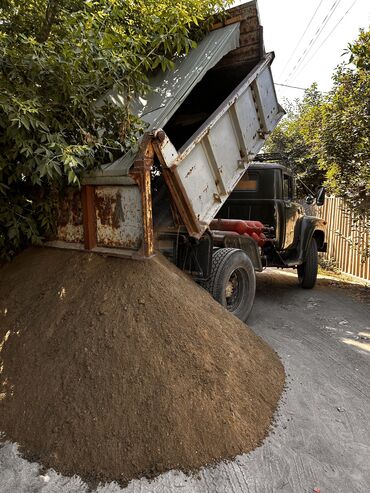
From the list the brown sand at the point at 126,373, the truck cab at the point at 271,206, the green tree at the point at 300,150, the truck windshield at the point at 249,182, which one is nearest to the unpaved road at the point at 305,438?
the brown sand at the point at 126,373

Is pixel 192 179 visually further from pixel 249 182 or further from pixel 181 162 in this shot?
pixel 249 182

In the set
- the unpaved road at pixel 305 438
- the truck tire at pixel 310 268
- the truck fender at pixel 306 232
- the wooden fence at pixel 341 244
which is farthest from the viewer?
the wooden fence at pixel 341 244

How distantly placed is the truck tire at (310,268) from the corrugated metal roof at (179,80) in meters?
4.09

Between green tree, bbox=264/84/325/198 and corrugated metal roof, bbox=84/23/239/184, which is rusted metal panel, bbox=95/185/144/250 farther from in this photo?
green tree, bbox=264/84/325/198

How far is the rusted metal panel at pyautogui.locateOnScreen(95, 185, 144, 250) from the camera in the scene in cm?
325

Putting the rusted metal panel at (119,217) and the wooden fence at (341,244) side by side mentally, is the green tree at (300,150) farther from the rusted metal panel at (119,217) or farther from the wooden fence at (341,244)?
the rusted metal panel at (119,217)

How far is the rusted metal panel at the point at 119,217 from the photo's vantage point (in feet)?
10.7

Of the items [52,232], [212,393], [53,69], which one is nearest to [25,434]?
[212,393]

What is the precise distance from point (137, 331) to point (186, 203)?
1.34 m

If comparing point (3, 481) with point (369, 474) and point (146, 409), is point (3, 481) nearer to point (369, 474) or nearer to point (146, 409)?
point (146, 409)

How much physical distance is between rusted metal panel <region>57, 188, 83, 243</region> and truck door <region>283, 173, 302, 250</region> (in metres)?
3.86

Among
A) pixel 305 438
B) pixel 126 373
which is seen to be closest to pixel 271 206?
pixel 305 438

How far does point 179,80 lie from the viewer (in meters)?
4.13

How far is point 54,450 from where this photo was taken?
224cm
